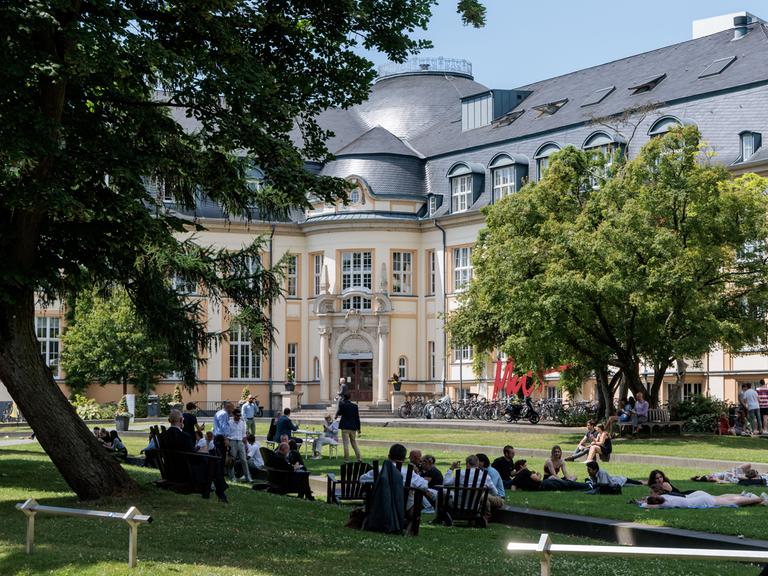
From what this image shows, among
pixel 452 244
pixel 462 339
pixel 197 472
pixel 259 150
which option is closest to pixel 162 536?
pixel 197 472

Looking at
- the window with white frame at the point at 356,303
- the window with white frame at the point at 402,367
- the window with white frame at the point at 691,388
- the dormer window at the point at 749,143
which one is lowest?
the window with white frame at the point at 691,388

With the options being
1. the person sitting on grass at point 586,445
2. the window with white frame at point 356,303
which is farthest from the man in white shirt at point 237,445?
the window with white frame at point 356,303

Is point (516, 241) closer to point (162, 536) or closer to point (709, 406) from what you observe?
point (709, 406)

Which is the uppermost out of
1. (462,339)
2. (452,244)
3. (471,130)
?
(471,130)

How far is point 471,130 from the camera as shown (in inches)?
2618

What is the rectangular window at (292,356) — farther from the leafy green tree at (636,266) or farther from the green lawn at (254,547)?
the green lawn at (254,547)

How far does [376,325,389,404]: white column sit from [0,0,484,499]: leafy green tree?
143ft

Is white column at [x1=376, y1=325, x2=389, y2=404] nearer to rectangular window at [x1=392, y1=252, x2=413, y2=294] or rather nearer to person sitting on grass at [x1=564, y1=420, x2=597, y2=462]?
rectangular window at [x1=392, y1=252, x2=413, y2=294]

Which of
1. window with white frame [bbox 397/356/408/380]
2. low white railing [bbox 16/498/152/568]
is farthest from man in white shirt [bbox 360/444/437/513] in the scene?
window with white frame [bbox 397/356/408/380]

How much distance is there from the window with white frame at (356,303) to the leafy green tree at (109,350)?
913cm

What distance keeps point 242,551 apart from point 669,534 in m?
4.99

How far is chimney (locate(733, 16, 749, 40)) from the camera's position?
56031mm

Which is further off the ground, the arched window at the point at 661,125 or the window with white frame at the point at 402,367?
the arched window at the point at 661,125

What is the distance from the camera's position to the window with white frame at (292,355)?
6769cm
